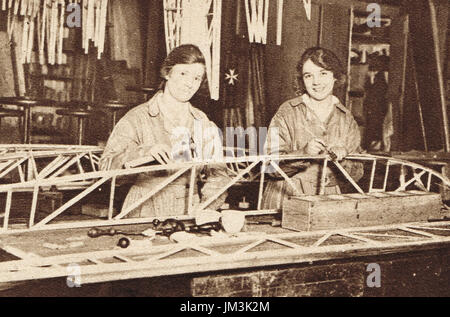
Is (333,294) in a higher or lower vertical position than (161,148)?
lower

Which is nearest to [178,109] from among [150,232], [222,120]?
[150,232]

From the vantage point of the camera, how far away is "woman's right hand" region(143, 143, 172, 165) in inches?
157

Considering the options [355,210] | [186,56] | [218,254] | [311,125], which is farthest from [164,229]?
[311,125]

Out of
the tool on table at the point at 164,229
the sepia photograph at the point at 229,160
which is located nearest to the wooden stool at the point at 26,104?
the sepia photograph at the point at 229,160

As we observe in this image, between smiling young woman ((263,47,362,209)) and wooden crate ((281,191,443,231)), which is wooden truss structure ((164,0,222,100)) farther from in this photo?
wooden crate ((281,191,443,231))

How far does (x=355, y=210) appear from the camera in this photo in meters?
4.12

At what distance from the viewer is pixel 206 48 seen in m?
6.18

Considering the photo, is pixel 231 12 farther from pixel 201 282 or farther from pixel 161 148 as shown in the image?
pixel 201 282

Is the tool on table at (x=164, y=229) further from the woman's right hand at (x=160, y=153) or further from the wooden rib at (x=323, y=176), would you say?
the wooden rib at (x=323, y=176)

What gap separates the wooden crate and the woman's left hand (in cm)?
40

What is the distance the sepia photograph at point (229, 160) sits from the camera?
3.25m

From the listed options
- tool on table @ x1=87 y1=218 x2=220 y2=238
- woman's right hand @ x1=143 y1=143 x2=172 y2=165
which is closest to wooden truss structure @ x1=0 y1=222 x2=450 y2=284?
tool on table @ x1=87 y1=218 x2=220 y2=238

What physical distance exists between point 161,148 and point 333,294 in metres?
1.45

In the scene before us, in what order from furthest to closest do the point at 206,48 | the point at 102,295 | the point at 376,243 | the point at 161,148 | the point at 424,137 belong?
the point at 424,137 → the point at 206,48 → the point at 161,148 → the point at 376,243 → the point at 102,295
